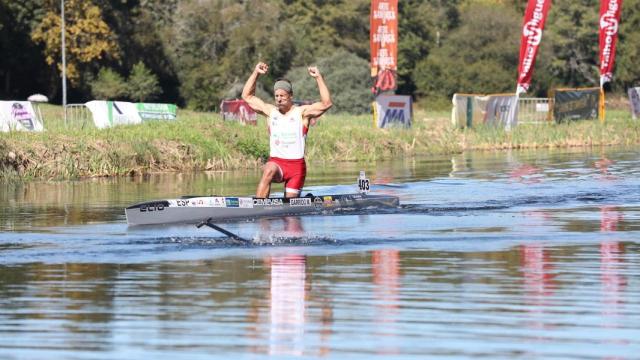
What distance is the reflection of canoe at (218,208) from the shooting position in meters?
18.8

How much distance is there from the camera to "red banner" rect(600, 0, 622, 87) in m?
56.4

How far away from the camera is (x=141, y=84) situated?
76375 mm

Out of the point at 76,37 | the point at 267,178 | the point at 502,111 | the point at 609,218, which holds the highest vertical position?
the point at 76,37

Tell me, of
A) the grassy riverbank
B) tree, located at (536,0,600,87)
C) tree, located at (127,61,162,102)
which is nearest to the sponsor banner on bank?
the grassy riverbank

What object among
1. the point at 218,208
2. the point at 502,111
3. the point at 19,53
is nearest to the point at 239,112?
the point at 502,111

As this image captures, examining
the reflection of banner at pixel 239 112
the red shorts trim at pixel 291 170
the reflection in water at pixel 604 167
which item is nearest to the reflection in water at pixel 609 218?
the red shorts trim at pixel 291 170

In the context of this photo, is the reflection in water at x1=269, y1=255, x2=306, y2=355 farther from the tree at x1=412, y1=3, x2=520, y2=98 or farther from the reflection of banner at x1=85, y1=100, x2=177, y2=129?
the tree at x1=412, y1=3, x2=520, y2=98

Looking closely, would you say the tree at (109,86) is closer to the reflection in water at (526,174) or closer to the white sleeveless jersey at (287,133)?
the reflection in water at (526,174)

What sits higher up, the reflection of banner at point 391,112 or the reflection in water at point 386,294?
the reflection of banner at point 391,112

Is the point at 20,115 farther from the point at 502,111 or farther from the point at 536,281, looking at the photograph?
the point at 536,281

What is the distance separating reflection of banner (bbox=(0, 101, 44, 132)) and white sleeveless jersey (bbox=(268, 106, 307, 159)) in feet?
69.5

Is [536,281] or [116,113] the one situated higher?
[116,113]

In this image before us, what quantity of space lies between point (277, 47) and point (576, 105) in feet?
104

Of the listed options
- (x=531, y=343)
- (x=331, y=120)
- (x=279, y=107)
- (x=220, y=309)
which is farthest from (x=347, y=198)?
(x=331, y=120)
